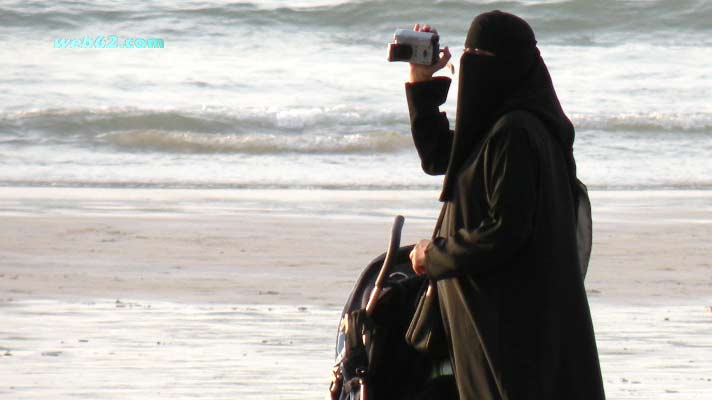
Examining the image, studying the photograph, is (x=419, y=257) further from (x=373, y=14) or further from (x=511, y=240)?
(x=373, y=14)

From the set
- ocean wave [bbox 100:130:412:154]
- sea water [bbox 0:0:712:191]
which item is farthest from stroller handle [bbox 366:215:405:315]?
ocean wave [bbox 100:130:412:154]

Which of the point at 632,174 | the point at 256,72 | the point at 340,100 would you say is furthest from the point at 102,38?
the point at 632,174

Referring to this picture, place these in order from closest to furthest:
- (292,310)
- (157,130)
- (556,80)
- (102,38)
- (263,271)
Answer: (292,310)
(263,271)
(157,130)
(556,80)
(102,38)

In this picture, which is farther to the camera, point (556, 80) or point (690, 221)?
point (556, 80)

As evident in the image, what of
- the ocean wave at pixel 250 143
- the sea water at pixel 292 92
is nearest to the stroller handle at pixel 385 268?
the sea water at pixel 292 92

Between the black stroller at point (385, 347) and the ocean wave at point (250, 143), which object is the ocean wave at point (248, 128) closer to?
the ocean wave at point (250, 143)

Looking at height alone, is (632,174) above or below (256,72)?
above

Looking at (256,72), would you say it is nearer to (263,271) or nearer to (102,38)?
(102,38)

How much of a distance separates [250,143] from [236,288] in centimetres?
974

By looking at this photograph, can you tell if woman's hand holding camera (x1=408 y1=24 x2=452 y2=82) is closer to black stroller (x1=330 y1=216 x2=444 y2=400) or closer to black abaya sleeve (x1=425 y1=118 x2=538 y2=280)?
black stroller (x1=330 y1=216 x2=444 y2=400)

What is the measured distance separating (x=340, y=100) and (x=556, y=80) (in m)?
4.46

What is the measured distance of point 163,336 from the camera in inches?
230

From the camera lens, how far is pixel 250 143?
55.6 ft

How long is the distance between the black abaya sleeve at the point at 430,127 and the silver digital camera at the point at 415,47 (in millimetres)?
56
